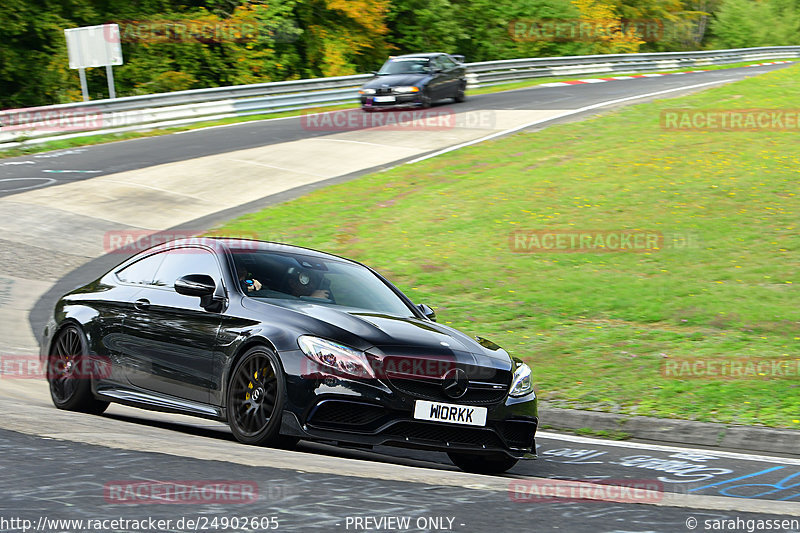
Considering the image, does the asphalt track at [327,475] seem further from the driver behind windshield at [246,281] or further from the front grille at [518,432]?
the driver behind windshield at [246,281]

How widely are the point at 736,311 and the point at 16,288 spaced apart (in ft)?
30.7

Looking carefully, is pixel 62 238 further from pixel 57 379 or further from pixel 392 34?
pixel 392 34

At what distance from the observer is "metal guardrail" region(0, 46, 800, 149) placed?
81.2 feet

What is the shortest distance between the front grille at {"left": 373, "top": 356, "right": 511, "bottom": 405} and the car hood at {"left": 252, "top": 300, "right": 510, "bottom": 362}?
10cm

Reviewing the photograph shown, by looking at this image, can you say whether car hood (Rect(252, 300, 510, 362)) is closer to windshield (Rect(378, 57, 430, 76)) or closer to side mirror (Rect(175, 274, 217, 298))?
side mirror (Rect(175, 274, 217, 298))

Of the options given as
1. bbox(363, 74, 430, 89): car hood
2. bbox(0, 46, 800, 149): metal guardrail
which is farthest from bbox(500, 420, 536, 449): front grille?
bbox(363, 74, 430, 89): car hood

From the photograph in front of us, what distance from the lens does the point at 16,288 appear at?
13.8 m

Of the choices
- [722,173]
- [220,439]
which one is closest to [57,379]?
[220,439]

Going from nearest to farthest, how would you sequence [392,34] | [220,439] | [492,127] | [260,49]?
1. [220,439]
2. [492,127]
3. [260,49]
4. [392,34]

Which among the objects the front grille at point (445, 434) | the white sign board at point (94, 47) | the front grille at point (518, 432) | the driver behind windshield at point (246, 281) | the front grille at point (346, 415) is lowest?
the front grille at point (518, 432)

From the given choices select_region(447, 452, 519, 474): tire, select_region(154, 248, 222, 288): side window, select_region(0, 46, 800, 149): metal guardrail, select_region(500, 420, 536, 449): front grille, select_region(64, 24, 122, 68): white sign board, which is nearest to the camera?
select_region(500, 420, 536, 449): front grille

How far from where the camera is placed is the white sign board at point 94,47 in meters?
28.3

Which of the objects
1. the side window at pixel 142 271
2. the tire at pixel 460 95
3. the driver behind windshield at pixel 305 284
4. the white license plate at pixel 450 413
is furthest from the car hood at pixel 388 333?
the tire at pixel 460 95

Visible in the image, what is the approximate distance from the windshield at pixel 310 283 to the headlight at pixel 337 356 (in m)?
0.79
